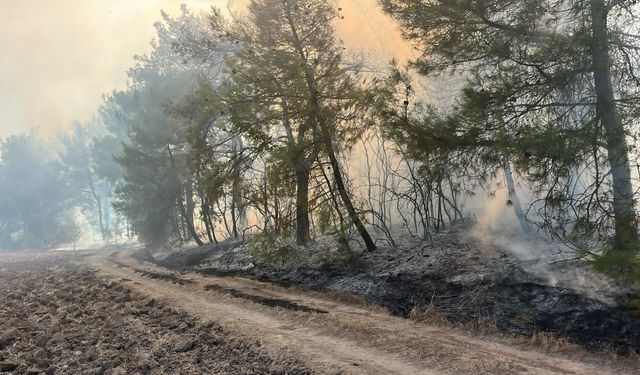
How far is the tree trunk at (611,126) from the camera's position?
792 cm

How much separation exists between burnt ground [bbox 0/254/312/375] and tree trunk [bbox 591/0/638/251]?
5605 mm

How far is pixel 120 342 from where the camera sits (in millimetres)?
9250

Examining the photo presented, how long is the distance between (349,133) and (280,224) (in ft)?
11.1

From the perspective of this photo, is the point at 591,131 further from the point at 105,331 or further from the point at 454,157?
the point at 105,331

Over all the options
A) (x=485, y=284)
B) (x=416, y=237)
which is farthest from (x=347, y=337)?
(x=416, y=237)

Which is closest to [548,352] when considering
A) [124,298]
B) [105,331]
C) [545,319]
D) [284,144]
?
[545,319]

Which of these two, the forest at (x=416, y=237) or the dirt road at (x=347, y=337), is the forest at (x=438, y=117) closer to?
the forest at (x=416, y=237)

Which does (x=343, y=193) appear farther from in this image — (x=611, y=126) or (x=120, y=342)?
(x=611, y=126)

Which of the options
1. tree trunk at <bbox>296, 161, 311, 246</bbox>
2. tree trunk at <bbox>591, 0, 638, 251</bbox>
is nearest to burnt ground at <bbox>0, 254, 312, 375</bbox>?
tree trunk at <bbox>296, 161, 311, 246</bbox>

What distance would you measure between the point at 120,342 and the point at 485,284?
7303 mm

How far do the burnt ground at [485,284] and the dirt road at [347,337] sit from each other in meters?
0.84

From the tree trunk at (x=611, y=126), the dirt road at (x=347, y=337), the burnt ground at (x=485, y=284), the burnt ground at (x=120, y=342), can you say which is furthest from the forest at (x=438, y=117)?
the burnt ground at (x=120, y=342)

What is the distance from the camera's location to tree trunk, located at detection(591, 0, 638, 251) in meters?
7.92

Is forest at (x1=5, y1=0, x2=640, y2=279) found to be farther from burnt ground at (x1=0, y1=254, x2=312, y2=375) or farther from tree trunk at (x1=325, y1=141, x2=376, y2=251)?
burnt ground at (x1=0, y1=254, x2=312, y2=375)
